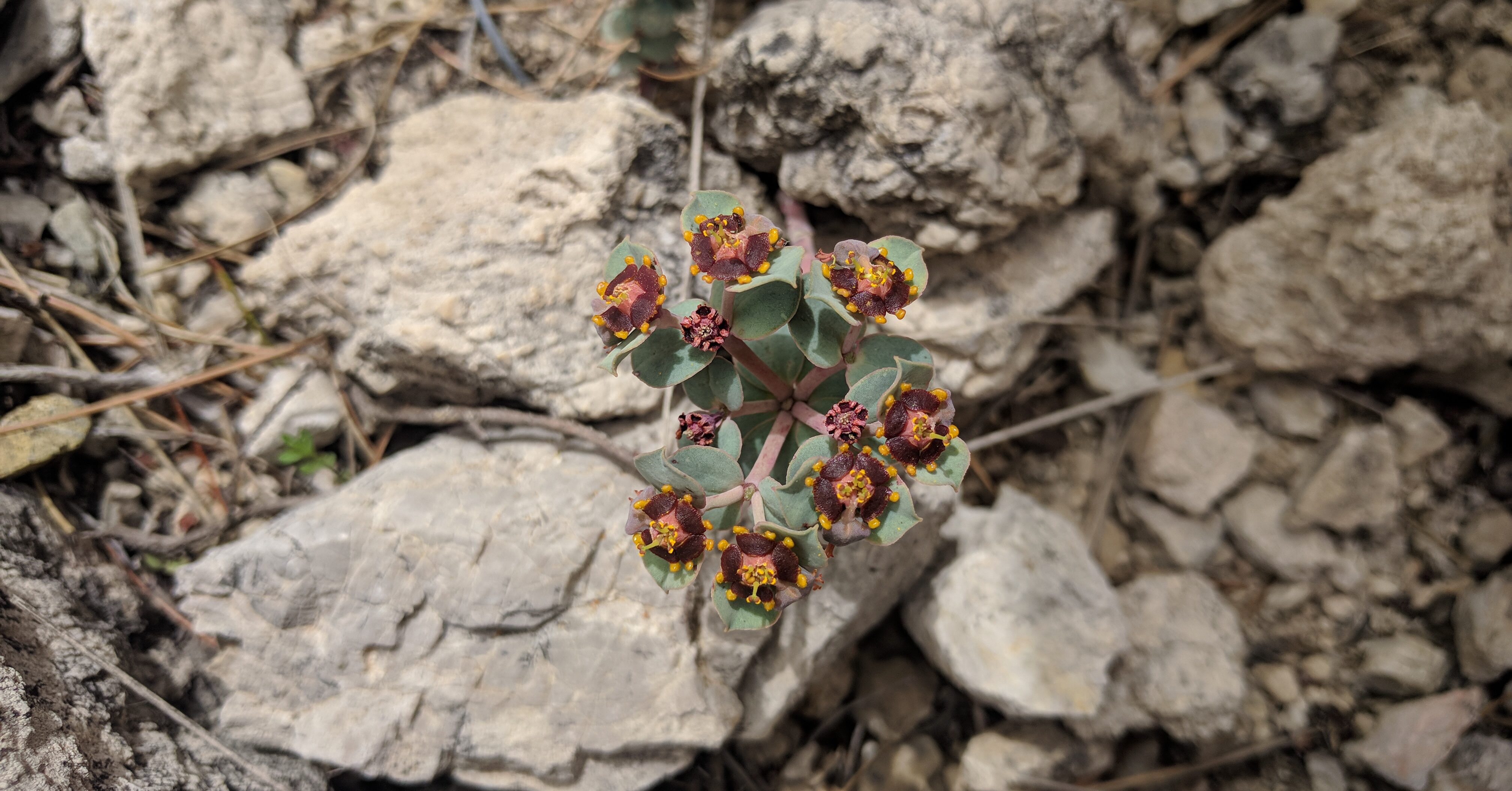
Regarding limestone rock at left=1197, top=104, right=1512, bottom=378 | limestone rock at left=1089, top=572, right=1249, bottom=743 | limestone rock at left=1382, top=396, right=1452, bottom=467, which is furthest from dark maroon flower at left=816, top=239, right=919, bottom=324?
limestone rock at left=1382, top=396, right=1452, bottom=467

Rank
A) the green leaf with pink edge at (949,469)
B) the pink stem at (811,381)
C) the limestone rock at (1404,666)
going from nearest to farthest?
the green leaf with pink edge at (949,469)
the pink stem at (811,381)
the limestone rock at (1404,666)

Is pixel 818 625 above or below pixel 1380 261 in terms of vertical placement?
below

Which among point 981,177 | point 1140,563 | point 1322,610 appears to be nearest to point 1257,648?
point 1322,610

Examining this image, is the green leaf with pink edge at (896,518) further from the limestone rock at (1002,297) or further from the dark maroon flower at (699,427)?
the limestone rock at (1002,297)

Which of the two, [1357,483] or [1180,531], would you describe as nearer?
[1357,483]

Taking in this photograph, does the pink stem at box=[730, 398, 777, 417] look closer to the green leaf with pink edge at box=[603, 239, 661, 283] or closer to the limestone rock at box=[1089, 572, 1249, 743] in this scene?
the green leaf with pink edge at box=[603, 239, 661, 283]

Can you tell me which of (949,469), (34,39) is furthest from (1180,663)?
(34,39)

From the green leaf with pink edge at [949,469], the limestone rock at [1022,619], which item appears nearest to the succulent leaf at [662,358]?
the green leaf with pink edge at [949,469]

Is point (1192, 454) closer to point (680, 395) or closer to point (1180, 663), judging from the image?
point (1180, 663)
